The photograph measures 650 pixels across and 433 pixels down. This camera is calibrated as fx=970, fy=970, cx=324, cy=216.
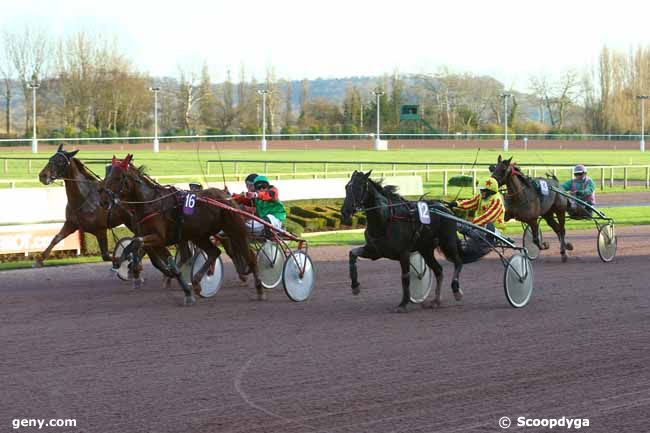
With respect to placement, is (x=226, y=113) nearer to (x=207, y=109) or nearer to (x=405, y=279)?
(x=207, y=109)

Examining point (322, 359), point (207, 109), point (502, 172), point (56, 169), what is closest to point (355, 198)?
point (322, 359)

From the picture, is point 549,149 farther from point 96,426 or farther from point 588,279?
point 96,426

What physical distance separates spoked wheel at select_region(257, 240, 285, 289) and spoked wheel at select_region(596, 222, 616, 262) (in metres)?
5.02

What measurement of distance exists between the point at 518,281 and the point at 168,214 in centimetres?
357

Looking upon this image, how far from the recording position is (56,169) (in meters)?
11.5

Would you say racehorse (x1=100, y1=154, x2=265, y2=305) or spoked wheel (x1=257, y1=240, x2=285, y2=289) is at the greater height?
racehorse (x1=100, y1=154, x2=265, y2=305)

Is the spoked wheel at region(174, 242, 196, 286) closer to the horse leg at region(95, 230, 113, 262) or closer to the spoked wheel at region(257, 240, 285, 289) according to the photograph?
the spoked wheel at region(257, 240, 285, 289)

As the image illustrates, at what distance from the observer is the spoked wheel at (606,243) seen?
1356cm

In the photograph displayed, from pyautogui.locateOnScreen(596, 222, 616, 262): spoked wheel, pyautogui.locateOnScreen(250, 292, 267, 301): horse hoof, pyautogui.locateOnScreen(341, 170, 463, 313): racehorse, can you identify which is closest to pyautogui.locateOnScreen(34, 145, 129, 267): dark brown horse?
pyautogui.locateOnScreen(250, 292, 267, 301): horse hoof

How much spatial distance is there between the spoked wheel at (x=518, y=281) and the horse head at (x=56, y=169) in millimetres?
5304

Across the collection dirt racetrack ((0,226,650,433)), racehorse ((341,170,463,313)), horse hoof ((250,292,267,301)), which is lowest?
dirt racetrack ((0,226,650,433))

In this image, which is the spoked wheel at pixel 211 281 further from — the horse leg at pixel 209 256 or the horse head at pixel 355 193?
the horse head at pixel 355 193

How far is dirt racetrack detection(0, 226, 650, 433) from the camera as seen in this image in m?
5.56

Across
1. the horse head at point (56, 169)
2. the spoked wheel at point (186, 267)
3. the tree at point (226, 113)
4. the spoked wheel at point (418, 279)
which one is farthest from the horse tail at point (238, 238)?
the tree at point (226, 113)
